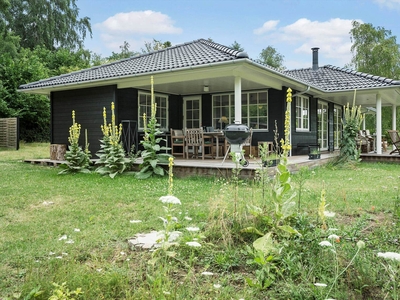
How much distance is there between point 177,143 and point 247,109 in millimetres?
2654

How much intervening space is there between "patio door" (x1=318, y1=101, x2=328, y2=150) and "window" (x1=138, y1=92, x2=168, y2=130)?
620 cm

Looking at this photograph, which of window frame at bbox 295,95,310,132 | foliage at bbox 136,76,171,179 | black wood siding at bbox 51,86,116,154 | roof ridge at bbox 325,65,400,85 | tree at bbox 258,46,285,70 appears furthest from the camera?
tree at bbox 258,46,285,70

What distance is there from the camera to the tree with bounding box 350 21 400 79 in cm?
2128

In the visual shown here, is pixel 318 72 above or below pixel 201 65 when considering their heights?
above

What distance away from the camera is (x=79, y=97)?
10.1m

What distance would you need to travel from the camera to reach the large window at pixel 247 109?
33.7 ft

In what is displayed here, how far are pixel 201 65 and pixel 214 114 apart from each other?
13.8 ft

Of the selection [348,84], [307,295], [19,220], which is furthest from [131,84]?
[307,295]

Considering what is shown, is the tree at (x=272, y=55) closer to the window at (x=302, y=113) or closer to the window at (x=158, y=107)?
the window at (x=302, y=113)

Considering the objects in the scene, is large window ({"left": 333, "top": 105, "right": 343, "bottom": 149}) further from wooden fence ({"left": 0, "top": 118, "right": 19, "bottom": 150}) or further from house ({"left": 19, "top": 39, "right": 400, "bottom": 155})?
wooden fence ({"left": 0, "top": 118, "right": 19, "bottom": 150})

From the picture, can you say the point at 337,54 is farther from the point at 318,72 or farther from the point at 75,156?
the point at 75,156

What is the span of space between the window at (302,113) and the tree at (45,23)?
897 inches

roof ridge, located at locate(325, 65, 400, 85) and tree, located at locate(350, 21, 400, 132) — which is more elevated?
tree, located at locate(350, 21, 400, 132)

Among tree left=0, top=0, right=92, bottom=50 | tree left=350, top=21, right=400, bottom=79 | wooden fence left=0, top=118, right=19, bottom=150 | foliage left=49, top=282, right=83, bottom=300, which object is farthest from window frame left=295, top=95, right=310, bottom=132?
tree left=0, top=0, right=92, bottom=50
